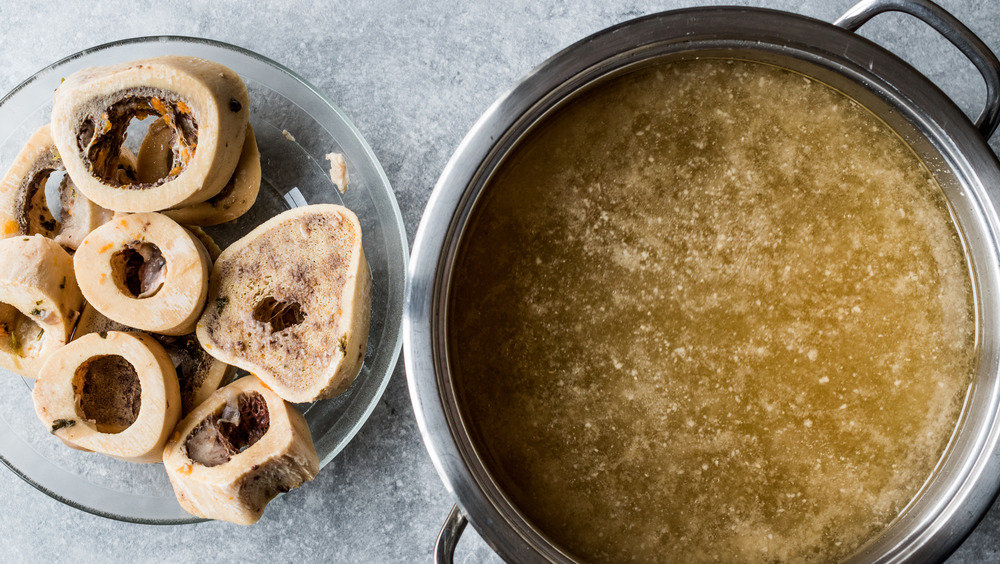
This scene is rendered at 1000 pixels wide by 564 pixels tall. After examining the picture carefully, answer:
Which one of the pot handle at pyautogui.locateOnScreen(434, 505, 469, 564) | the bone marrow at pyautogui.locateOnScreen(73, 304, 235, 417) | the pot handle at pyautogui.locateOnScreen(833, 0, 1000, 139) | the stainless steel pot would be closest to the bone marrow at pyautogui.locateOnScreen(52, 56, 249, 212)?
the bone marrow at pyautogui.locateOnScreen(73, 304, 235, 417)

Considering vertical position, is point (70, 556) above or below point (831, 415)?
below

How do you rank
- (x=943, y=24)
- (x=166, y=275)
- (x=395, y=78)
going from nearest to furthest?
(x=943, y=24) → (x=166, y=275) → (x=395, y=78)

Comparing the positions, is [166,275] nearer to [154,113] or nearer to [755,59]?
[154,113]

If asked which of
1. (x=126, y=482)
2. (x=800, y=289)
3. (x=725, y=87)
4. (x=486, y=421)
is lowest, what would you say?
Answer: (x=126, y=482)

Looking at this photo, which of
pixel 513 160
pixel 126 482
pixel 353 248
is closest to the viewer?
pixel 513 160

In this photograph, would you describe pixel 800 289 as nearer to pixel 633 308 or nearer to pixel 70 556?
pixel 633 308

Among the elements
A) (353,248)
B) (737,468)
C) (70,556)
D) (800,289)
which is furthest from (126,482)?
(800,289)

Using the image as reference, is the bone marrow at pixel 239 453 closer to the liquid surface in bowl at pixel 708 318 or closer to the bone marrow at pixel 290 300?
the bone marrow at pixel 290 300

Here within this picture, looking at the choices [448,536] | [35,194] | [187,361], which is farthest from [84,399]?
[448,536]
